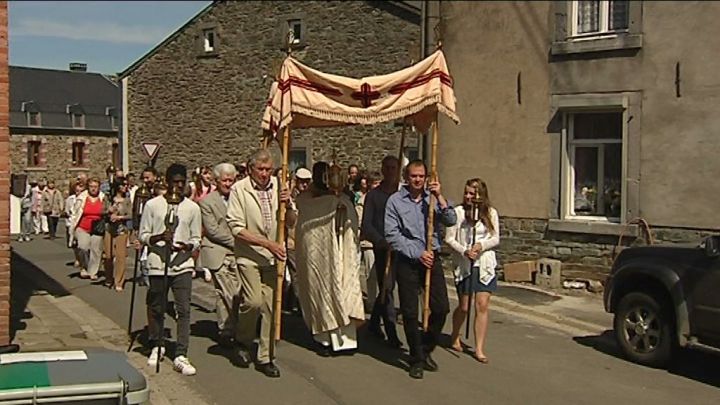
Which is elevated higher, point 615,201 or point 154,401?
point 615,201

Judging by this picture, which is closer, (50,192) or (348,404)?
(348,404)

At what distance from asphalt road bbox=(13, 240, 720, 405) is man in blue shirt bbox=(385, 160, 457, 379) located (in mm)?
284

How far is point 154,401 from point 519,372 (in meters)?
3.37

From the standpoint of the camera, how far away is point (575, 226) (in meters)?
14.1

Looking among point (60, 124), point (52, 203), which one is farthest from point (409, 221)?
point (60, 124)

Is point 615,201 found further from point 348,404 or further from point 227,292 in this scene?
point 348,404

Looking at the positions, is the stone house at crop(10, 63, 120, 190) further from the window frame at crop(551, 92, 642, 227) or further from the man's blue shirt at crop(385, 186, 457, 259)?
the man's blue shirt at crop(385, 186, 457, 259)

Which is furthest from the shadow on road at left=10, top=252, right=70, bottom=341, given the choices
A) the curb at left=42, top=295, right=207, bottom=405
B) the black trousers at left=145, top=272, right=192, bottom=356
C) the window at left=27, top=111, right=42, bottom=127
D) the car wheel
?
the window at left=27, top=111, right=42, bottom=127

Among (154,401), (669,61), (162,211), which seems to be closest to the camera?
(154,401)

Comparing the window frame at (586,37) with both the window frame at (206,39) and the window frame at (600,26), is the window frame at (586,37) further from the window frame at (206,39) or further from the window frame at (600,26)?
the window frame at (206,39)

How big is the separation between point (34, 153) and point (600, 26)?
52.4m

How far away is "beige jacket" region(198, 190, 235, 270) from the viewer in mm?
9234

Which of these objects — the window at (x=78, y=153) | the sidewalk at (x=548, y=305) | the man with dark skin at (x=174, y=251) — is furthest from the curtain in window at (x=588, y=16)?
the window at (x=78, y=153)

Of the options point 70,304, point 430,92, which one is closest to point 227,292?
point 430,92
